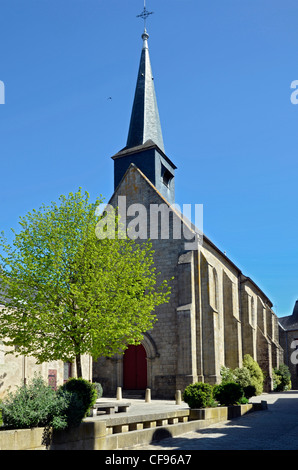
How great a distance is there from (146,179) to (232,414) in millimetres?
15592

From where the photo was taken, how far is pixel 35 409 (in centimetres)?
893

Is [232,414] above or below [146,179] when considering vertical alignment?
below

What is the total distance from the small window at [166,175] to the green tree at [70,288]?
13.1 m

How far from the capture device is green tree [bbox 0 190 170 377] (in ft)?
55.1

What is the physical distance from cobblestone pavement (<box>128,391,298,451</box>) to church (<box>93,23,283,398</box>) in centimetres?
790

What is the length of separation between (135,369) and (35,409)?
1810 cm

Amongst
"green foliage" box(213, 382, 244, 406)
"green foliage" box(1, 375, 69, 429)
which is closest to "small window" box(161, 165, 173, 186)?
"green foliage" box(213, 382, 244, 406)

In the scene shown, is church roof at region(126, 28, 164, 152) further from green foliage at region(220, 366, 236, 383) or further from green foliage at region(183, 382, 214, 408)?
green foliage at region(183, 382, 214, 408)

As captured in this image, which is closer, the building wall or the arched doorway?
the building wall

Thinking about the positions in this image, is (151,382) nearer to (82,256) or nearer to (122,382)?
(122,382)

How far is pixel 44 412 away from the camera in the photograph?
887 centimetres

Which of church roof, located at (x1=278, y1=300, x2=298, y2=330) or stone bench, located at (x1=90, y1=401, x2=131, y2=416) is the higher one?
church roof, located at (x1=278, y1=300, x2=298, y2=330)

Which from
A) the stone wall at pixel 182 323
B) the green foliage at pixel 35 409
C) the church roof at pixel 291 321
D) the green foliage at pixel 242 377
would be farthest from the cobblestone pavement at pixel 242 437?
the church roof at pixel 291 321
